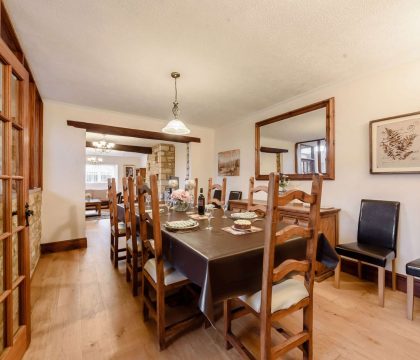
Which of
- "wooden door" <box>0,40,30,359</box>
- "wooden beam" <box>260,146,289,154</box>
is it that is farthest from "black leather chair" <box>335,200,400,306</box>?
"wooden door" <box>0,40,30,359</box>

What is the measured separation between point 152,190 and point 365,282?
2621 mm

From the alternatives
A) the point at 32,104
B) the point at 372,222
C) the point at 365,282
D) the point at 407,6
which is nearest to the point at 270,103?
the point at 407,6

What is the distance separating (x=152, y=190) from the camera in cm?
133

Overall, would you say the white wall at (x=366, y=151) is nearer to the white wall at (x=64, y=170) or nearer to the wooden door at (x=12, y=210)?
the wooden door at (x=12, y=210)

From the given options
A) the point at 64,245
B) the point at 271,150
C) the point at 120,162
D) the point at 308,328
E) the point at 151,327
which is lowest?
the point at 151,327

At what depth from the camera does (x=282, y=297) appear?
3.89 ft

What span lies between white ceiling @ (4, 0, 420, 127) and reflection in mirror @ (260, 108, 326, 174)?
47cm

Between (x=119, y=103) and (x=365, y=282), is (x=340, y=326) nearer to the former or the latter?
(x=365, y=282)

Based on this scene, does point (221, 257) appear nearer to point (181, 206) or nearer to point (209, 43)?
point (181, 206)

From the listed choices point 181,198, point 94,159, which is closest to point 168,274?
point 181,198

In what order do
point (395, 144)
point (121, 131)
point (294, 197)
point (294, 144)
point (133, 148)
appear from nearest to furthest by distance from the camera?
point (294, 197), point (395, 144), point (294, 144), point (121, 131), point (133, 148)

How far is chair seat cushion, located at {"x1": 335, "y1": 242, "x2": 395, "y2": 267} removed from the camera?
1912 millimetres

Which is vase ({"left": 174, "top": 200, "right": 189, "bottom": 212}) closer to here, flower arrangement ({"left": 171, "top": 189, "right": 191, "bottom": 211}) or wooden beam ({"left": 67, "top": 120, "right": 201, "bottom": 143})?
flower arrangement ({"left": 171, "top": 189, "right": 191, "bottom": 211})

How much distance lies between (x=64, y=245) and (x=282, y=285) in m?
3.56
